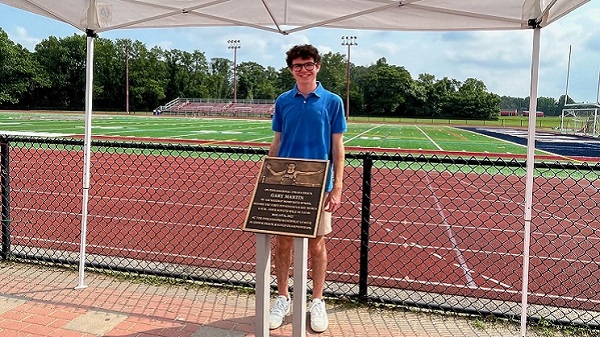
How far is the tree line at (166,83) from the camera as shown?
73.1 m

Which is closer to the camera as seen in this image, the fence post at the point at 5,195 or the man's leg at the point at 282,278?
the man's leg at the point at 282,278

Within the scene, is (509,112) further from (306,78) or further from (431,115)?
(306,78)

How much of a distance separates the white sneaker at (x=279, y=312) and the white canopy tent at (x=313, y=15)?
5.79 ft

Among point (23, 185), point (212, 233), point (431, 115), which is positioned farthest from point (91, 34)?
point (431, 115)

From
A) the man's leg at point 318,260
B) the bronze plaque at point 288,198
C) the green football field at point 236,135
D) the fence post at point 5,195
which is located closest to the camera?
the bronze plaque at point 288,198

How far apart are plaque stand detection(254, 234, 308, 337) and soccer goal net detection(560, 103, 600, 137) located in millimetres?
44147

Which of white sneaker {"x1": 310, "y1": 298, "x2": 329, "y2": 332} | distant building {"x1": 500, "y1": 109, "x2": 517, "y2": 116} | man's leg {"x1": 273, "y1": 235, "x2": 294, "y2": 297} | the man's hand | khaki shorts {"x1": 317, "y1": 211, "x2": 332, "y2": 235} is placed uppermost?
distant building {"x1": 500, "y1": 109, "x2": 517, "y2": 116}

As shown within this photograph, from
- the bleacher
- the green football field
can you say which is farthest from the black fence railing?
the bleacher

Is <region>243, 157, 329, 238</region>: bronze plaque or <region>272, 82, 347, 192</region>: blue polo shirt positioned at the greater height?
<region>272, 82, 347, 192</region>: blue polo shirt

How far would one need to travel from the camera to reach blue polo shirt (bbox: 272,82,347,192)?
3.28m

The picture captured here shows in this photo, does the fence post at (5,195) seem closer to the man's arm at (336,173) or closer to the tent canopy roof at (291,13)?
the tent canopy roof at (291,13)

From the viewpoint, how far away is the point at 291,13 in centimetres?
388

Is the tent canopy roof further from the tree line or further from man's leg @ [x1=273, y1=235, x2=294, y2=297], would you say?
the tree line

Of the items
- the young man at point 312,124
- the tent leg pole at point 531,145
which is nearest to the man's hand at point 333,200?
the young man at point 312,124
